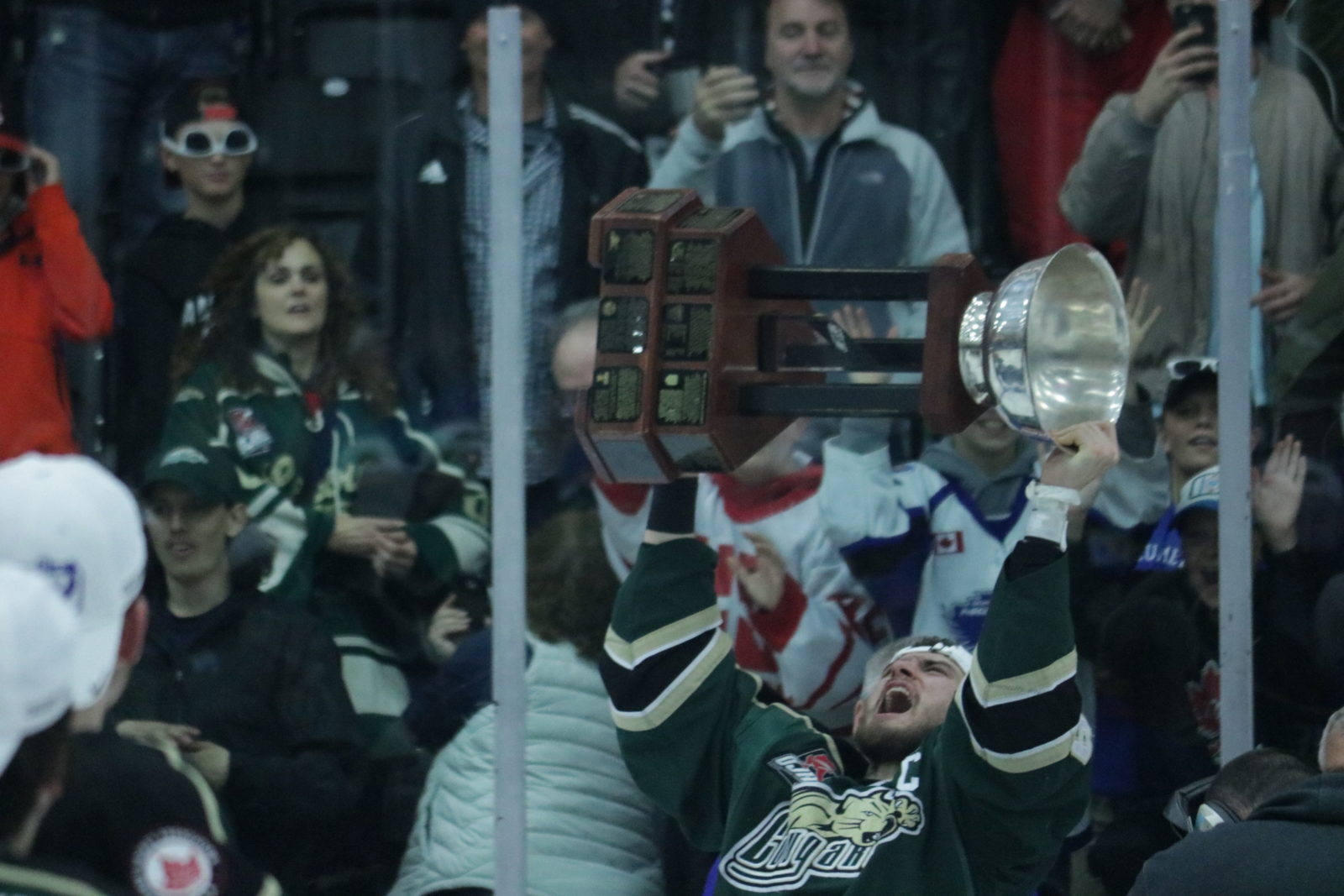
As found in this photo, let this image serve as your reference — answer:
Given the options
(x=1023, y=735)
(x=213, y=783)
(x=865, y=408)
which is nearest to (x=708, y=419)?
(x=865, y=408)

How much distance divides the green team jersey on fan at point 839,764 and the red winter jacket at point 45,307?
1251 mm

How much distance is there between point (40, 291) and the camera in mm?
3178

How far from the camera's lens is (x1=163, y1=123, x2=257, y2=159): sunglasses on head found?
3.32m

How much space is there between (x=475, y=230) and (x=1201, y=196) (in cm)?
113

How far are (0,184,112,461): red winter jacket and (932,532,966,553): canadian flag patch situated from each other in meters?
1.36

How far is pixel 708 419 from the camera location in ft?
6.36

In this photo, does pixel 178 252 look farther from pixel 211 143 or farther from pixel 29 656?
pixel 29 656

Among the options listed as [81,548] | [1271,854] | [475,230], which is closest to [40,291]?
[475,230]

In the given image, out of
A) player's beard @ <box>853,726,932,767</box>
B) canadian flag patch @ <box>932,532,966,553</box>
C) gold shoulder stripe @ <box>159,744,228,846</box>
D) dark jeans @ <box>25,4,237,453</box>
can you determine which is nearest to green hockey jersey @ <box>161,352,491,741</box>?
dark jeans @ <box>25,4,237,453</box>

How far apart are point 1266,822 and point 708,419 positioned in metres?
0.66

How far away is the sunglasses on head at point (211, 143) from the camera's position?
332cm

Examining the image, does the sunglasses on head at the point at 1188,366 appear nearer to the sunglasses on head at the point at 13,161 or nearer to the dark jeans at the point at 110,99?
the dark jeans at the point at 110,99

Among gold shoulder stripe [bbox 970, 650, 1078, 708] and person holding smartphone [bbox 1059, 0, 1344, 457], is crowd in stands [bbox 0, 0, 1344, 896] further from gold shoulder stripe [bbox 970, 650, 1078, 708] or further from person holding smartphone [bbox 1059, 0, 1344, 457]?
gold shoulder stripe [bbox 970, 650, 1078, 708]

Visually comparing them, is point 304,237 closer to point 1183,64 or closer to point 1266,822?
point 1183,64
